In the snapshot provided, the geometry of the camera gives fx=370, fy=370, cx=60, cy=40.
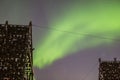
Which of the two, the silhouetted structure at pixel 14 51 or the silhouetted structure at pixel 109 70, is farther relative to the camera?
the silhouetted structure at pixel 109 70

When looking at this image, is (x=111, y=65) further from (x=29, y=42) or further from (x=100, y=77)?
(x=29, y=42)

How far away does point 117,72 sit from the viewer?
4231 cm

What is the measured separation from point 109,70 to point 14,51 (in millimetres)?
18276

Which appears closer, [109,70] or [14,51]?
[14,51]

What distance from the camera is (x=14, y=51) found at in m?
26.7

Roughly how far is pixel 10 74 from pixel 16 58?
4.07 ft

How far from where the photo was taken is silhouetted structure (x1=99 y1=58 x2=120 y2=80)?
42.3m

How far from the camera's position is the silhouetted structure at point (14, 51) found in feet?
86.1

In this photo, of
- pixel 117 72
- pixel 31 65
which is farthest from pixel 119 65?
pixel 31 65

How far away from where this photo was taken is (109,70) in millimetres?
42375

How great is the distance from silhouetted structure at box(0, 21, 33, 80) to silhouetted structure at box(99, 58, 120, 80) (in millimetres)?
16585

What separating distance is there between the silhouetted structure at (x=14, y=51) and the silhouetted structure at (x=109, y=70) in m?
16.6

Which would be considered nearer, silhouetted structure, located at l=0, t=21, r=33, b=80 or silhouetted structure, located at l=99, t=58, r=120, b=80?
silhouetted structure, located at l=0, t=21, r=33, b=80

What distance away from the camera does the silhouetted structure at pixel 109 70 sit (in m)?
42.3
